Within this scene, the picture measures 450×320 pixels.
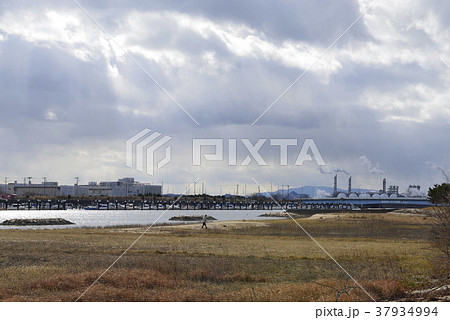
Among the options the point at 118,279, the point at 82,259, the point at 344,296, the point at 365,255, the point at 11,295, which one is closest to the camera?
the point at 344,296

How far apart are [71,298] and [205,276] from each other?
7310 millimetres

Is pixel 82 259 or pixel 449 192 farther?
pixel 82 259

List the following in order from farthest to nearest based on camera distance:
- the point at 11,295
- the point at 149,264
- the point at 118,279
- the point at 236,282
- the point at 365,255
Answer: the point at 365,255, the point at 149,264, the point at 236,282, the point at 118,279, the point at 11,295

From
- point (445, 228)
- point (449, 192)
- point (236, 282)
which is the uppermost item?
point (449, 192)

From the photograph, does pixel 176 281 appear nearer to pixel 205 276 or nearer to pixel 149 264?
pixel 205 276

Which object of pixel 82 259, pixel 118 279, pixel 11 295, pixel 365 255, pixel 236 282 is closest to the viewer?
pixel 11 295

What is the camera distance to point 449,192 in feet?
79.3

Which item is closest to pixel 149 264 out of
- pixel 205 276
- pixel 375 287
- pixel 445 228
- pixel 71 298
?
pixel 205 276

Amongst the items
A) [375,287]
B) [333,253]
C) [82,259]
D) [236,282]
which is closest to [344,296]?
[375,287]

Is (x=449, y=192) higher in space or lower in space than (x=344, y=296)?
higher

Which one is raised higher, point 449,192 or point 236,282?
point 449,192

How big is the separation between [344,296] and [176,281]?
7.75 metres

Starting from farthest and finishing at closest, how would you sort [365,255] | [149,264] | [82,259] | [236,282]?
[365,255], [82,259], [149,264], [236,282]

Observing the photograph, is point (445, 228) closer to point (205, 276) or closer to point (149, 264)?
point (205, 276)
